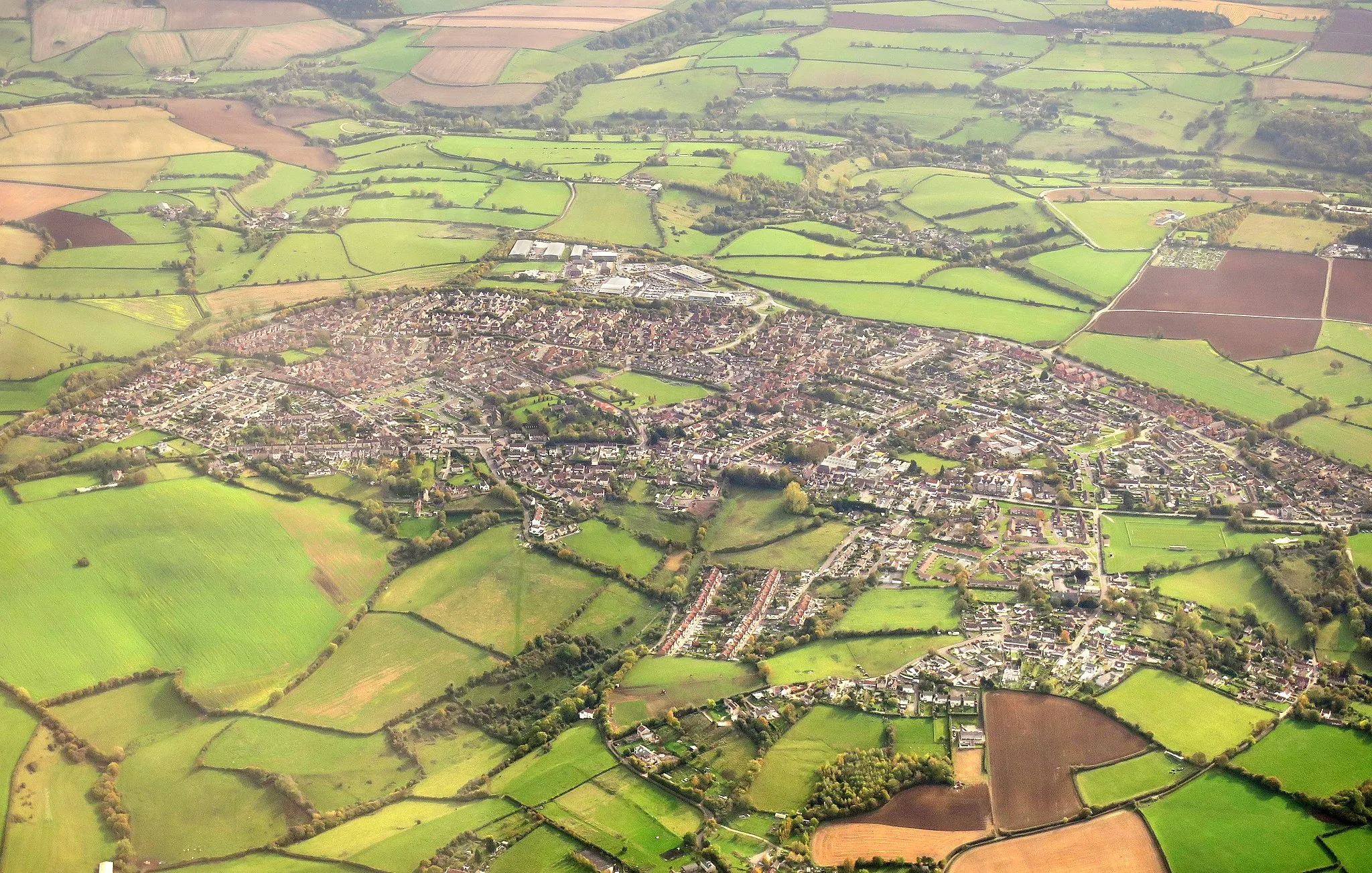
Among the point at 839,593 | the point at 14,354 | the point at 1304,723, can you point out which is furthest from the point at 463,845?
the point at 14,354

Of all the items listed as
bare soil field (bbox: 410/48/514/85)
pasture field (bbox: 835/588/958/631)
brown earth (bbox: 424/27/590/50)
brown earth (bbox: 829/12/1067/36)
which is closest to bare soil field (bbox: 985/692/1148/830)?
pasture field (bbox: 835/588/958/631)

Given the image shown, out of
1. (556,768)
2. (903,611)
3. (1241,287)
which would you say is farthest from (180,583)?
(1241,287)

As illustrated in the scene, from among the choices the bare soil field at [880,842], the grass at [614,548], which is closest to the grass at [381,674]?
the grass at [614,548]

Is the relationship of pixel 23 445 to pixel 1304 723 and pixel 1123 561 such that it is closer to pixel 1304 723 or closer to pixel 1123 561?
pixel 1123 561

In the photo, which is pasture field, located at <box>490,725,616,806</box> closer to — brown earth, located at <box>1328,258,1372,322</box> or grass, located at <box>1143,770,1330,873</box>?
grass, located at <box>1143,770,1330,873</box>

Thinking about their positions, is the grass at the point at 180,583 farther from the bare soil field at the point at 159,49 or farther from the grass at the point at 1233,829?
the bare soil field at the point at 159,49

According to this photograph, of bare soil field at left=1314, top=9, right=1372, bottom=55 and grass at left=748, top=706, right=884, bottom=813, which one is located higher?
bare soil field at left=1314, top=9, right=1372, bottom=55
